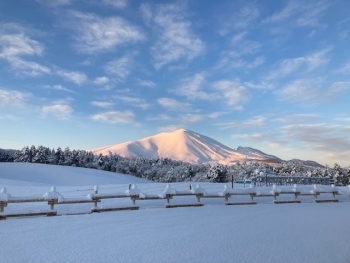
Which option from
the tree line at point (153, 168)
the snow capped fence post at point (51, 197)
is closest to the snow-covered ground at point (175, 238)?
the snow capped fence post at point (51, 197)

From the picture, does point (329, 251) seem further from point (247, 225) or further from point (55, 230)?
point (55, 230)

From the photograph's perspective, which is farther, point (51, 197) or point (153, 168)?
point (153, 168)

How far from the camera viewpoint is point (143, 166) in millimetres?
117625

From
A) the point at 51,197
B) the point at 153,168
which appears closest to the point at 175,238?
the point at 51,197

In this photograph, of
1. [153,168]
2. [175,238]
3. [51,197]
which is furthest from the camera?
[153,168]

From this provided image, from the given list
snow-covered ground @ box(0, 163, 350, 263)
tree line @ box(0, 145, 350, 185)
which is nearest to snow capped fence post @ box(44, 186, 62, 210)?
snow-covered ground @ box(0, 163, 350, 263)

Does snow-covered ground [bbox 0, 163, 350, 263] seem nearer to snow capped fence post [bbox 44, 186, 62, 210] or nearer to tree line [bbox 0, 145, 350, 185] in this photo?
snow capped fence post [bbox 44, 186, 62, 210]

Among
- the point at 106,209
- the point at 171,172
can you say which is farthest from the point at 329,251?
the point at 171,172

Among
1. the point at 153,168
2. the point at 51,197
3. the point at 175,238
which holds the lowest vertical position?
the point at 175,238

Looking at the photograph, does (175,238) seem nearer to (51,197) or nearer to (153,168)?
(51,197)

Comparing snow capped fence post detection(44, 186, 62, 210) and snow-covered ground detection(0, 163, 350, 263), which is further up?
snow capped fence post detection(44, 186, 62, 210)

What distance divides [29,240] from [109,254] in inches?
111

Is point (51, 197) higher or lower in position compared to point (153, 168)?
lower

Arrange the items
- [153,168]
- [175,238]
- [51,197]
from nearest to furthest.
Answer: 1. [175,238]
2. [51,197]
3. [153,168]
